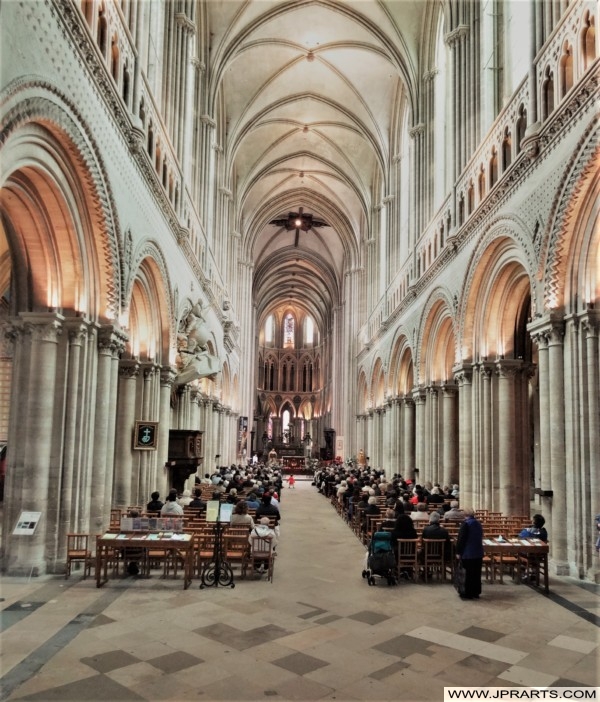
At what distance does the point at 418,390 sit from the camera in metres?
22.8

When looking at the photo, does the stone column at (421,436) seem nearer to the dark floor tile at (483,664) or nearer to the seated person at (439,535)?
the seated person at (439,535)

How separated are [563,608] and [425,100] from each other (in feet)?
66.2

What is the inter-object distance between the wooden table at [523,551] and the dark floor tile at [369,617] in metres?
2.22

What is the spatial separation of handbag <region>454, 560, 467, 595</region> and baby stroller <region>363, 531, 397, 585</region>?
3.16ft

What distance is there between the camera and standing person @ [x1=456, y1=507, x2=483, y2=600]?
8.83 meters

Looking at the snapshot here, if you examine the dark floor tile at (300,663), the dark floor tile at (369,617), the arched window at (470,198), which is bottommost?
the dark floor tile at (369,617)

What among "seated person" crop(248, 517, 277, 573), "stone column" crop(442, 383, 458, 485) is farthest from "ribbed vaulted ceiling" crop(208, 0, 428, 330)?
"seated person" crop(248, 517, 277, 573)

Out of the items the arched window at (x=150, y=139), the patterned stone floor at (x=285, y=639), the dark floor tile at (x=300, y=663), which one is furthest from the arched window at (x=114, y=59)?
the dark floor tile at (x=300, y=663)

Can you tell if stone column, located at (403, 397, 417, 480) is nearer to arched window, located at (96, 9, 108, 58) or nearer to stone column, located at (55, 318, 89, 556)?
stone column, located at (55, 318, 89, 556)

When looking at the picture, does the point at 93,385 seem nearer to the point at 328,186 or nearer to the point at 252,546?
the point at 252,546

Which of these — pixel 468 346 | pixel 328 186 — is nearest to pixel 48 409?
pixel 468 346

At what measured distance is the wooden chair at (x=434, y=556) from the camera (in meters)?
10.1

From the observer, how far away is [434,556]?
10.2 meters

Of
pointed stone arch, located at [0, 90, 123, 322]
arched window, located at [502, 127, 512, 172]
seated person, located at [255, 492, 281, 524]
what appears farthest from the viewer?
arched window, located at [502, 127, 512, 172]
